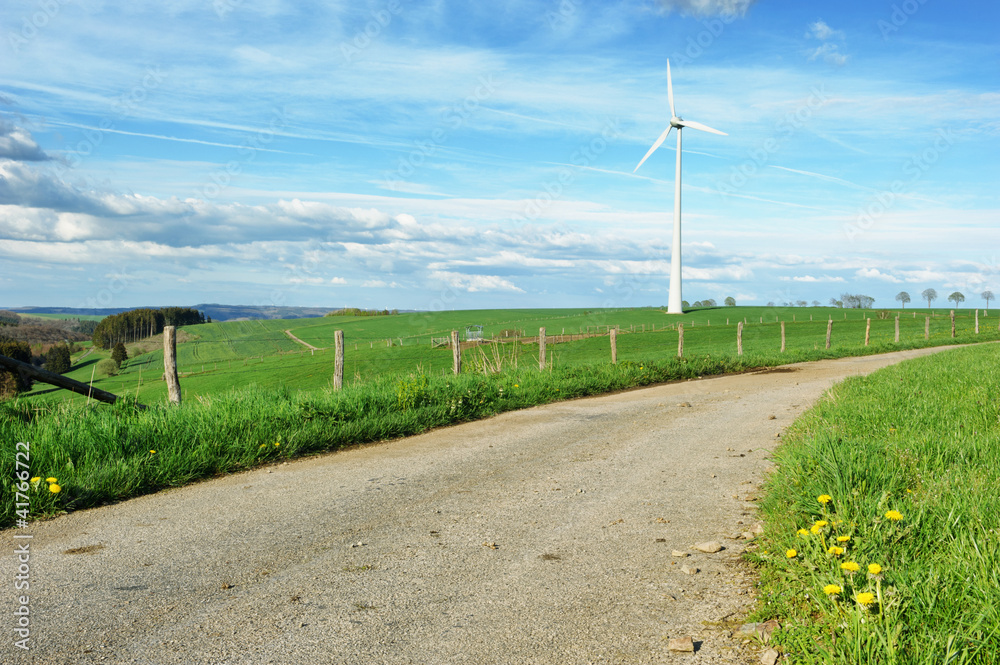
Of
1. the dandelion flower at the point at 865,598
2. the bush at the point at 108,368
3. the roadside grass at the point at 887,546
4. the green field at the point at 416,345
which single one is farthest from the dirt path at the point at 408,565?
the bush at the point at 108,368

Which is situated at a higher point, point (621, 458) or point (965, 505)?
point (965, 505)

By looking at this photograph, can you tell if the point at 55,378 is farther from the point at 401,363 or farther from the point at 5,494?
the point at 401,363

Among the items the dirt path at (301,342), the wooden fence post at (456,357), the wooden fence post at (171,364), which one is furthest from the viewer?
the dirt path at (301,342)

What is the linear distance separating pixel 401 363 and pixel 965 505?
49935 millimetres

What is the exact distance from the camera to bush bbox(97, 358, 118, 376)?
77.8 meters

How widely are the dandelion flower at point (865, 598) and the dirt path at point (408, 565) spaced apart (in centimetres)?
69

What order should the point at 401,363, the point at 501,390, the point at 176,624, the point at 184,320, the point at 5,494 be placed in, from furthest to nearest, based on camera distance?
the point at 184,320, the point at 401,363, the point at 501,390, the point at 5,494, the point at 176,624

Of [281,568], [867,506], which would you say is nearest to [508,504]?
[281,568]

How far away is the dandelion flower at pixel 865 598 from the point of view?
3.23 metres

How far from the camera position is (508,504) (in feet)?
20.9

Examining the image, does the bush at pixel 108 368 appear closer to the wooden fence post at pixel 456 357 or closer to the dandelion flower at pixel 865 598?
the wooden fence post at pixel 456 357

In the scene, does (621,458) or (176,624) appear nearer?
(176,624)

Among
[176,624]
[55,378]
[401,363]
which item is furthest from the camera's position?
[401,363]

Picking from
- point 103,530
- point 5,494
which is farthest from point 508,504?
point 5,494
